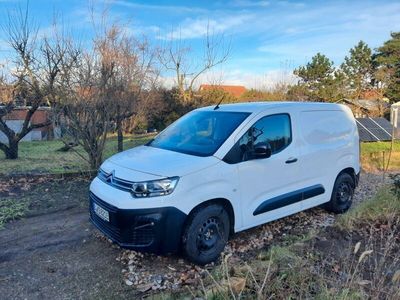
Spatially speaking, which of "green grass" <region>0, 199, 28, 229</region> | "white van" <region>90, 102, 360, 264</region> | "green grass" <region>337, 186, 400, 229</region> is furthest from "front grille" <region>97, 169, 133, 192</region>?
"green grass" <region>337, 186, 400, 229</region>

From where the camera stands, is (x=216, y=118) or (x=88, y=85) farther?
(x=88, y=85)

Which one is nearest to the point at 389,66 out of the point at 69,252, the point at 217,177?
the point at 217,177

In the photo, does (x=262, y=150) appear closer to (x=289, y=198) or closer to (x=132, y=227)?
(x=289, y=198)

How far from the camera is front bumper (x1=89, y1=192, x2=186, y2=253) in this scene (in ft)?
11.9

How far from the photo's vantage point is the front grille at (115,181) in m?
3.80

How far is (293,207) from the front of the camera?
498 cm

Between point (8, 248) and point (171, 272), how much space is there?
88.0 inches

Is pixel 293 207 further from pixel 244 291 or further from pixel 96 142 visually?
pixel 96 142

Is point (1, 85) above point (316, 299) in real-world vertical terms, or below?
above

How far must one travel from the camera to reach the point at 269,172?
4539 mm

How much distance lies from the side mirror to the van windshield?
15.3 inches

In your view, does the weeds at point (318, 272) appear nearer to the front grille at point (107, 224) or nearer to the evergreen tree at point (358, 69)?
the front grille at point (107, 224)

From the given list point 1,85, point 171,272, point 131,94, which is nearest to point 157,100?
point 1,85

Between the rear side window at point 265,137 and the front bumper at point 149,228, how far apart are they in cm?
99
